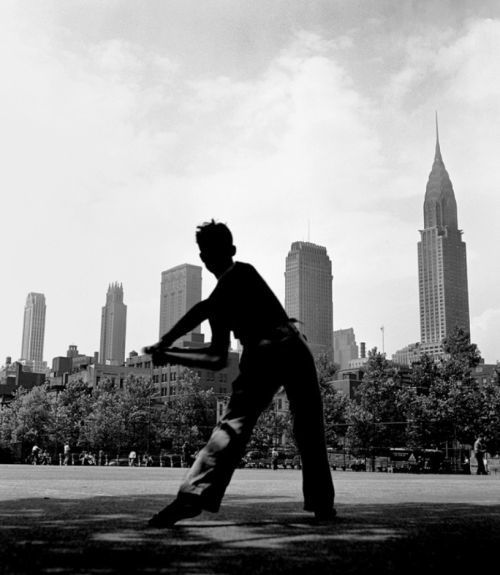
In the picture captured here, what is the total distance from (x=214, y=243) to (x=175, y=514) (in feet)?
7.41

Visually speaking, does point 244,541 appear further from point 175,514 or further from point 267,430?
point 267,430

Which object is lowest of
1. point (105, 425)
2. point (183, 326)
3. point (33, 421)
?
point (183, 326)

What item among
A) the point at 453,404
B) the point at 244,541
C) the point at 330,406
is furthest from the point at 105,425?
the point at 244,541

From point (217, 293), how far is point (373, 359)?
51.2 m

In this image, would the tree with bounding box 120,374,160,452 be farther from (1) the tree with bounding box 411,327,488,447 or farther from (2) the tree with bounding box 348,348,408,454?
(1) the tree with bounding box 411,327,488,447

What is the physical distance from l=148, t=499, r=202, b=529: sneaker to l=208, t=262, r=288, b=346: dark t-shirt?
1370 millimetres

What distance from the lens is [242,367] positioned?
6.12m

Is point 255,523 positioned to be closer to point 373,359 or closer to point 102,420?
point 373,359

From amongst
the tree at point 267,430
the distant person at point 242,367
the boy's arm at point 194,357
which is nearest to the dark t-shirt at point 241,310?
the distant person at point 242,367

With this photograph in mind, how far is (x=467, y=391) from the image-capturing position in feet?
161

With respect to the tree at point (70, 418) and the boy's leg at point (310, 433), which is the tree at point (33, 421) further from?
the boy's leg at point (310, 433)

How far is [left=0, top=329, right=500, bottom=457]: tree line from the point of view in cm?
4922

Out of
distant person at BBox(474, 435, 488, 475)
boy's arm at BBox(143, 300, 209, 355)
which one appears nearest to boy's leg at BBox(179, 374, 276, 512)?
boy's arm at BBox(143, 300, 209, 355)

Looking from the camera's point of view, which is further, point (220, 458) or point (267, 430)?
point (267, 430)
